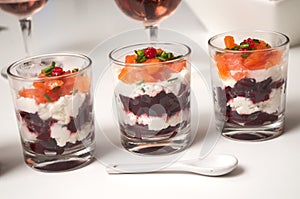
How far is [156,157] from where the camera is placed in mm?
1006

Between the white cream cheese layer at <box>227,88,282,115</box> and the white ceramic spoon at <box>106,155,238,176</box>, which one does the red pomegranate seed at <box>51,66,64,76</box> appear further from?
the white cream cheese layer at <box>227,88,282,115</box>

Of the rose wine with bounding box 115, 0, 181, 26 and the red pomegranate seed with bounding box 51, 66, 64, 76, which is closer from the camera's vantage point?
the red pomegranate seed with bounding box 51, 66, 64, 76

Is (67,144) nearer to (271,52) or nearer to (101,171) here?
(101,171)

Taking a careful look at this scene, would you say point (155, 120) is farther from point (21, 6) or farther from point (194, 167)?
point (21, 6)

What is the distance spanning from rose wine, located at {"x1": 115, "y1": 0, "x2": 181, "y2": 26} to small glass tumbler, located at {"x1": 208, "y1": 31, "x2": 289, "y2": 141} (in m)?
0.13

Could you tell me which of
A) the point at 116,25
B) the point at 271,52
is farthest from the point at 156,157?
the point at 116,25

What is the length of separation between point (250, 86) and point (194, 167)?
16 cm

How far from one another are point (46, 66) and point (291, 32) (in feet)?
2.22

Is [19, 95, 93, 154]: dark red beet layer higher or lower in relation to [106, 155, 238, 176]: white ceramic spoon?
higher

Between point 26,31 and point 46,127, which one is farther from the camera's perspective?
point 26,31

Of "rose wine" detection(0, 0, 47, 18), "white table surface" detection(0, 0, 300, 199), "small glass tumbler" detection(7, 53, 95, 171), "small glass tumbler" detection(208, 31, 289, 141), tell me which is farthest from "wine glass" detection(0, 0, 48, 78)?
"small glass tumbler" detection(208, 31, 289, 141)

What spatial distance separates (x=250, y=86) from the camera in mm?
1012

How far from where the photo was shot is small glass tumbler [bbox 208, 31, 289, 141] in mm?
1010

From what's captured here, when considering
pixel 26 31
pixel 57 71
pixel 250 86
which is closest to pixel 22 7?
pixel 26 31
